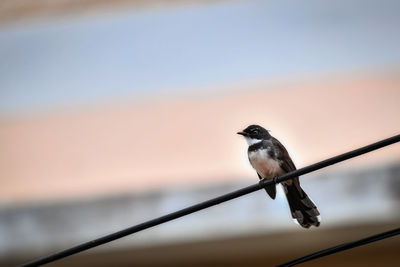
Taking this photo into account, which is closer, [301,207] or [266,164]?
[301,207]

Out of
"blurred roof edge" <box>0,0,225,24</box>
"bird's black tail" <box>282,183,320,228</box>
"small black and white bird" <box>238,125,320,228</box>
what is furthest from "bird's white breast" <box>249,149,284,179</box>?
"blurred roof edge" <box>0,0,225,24</box>

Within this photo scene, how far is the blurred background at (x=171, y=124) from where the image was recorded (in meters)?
7.82

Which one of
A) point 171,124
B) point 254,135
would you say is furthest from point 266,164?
point 171,124

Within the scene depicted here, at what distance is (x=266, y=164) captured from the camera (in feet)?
19.4

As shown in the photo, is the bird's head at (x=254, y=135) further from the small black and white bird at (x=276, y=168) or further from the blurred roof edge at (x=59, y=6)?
the blurred roof edge at (x=59, y=6)

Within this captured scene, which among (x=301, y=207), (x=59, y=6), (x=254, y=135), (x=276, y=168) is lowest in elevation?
(x=301, y=207)

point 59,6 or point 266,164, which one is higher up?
point 59,6

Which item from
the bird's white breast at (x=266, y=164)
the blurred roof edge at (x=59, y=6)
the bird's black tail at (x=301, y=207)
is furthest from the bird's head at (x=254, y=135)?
the blurred roof edge at (x=59, y=6)

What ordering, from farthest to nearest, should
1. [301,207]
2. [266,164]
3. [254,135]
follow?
[254,135] → [266,164] → [301,207]

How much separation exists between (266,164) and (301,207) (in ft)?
1.52

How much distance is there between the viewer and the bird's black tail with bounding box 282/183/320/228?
552cm

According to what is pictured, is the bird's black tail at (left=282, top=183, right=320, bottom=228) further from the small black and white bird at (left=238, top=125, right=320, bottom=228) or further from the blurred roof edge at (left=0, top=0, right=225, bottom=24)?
the blurred roof edge at (left=0, top=0, right=225, bottom=24)

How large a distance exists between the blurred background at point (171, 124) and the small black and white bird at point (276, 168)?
1.54m

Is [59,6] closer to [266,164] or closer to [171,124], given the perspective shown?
A: [171,124]
